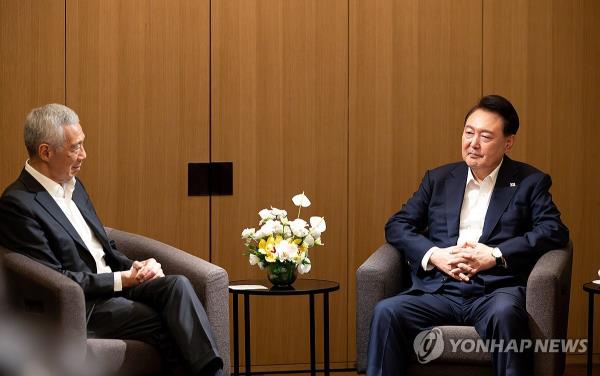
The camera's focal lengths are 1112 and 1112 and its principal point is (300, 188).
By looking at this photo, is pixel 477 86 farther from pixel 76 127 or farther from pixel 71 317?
pixel 71 317

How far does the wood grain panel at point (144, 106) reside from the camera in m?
5.87

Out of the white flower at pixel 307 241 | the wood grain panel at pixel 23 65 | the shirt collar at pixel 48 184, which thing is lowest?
the white flower at pixel 307 241

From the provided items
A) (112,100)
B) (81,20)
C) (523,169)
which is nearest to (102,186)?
(112,100)

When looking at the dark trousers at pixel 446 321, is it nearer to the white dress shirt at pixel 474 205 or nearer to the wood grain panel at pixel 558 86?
the white dress shirt at pixel 474 205

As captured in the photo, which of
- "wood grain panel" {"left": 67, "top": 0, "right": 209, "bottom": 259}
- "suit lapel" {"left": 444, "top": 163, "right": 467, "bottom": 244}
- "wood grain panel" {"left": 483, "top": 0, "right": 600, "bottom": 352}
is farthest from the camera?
"wood grain panel" {"left": 483, "top": 0, "right": 600, "bottom": 352}

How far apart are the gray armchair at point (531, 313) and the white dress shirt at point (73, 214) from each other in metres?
1.07

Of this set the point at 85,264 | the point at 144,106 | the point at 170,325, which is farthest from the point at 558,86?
the point at 85,264

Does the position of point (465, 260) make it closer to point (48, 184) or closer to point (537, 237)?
point (537, 237)

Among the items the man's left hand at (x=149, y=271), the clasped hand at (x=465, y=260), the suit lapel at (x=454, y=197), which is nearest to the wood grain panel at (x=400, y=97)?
the suit lapel at (x=454, y=197)

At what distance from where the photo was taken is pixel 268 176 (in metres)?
6.12

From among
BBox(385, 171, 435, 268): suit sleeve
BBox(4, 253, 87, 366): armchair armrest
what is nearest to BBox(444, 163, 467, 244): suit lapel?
BBox(385, 171, 435, 268): suit sleeve

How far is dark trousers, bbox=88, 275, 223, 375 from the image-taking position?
14.8ft

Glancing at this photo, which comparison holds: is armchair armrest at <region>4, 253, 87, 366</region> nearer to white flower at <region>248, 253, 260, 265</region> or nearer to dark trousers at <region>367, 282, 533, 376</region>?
white flower at <region>248, 253, 260, 265</region>

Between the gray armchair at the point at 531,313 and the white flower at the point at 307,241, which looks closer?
the gray armchair at the point at 531,313
